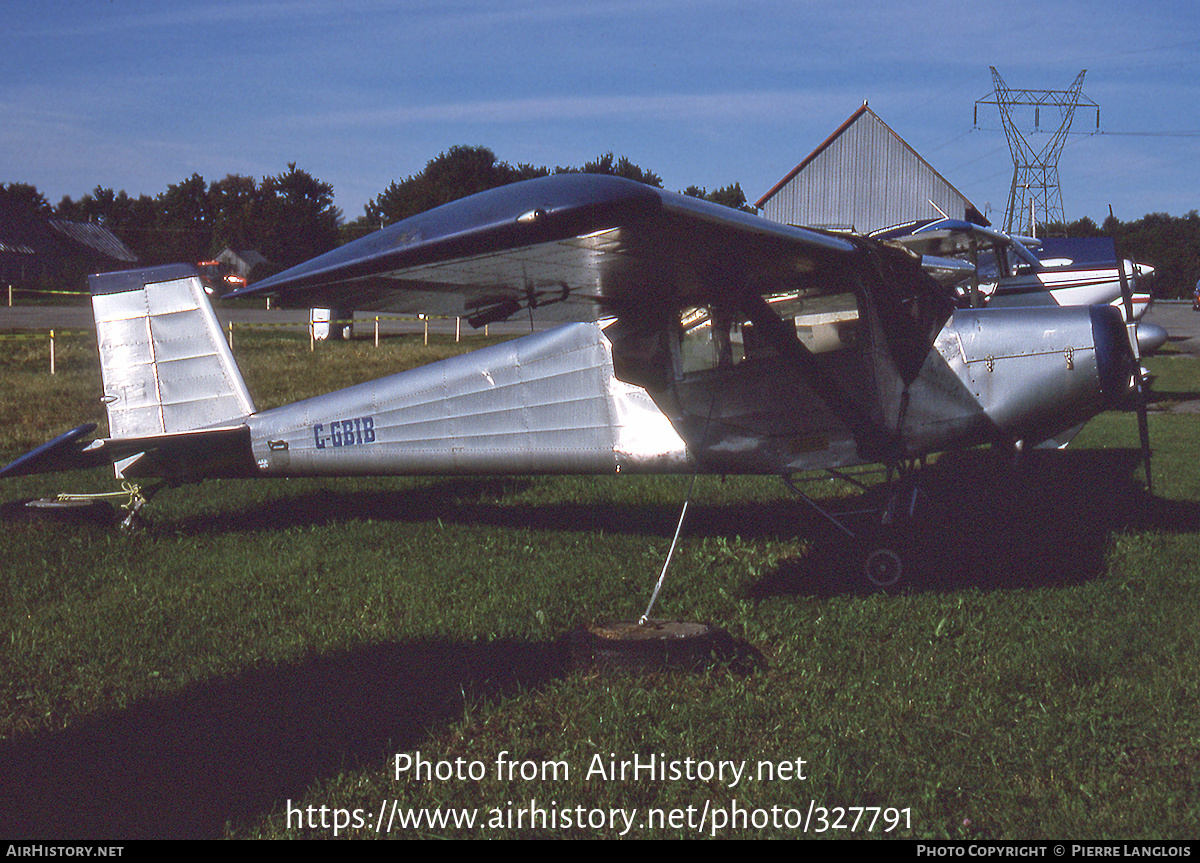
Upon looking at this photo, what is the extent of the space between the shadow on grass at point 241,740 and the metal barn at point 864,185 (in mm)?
37578

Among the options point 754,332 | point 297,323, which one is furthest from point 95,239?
point 754,332

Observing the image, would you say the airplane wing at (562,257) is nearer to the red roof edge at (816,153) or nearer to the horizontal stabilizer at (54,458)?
the horizontal stabilizer at (54,458)

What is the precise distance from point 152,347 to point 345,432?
5.67 feet

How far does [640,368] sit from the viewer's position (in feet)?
20.1

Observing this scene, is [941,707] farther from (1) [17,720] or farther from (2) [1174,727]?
(1) [17,720]

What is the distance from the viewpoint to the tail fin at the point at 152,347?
283 inches

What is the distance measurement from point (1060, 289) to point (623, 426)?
1047 centimetres

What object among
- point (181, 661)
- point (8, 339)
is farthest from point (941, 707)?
point (8, 339)

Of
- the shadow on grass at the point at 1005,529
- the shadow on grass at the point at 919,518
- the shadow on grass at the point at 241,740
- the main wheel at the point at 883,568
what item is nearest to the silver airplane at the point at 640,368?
the main wheel at the point at 883,568

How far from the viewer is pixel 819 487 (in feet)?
29.8

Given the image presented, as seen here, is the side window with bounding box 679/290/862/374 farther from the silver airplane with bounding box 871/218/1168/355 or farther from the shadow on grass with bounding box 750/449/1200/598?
the silver airplane with bounding box 871/218/1168/355

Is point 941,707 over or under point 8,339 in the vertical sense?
under

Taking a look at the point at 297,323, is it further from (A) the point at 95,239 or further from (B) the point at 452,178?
(A) the point at 95,239
